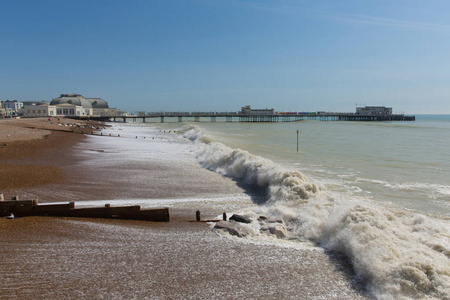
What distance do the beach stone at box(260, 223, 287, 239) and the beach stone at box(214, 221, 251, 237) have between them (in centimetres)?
39

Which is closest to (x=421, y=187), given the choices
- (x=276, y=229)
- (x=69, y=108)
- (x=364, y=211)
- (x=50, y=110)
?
(x=364, y=211)

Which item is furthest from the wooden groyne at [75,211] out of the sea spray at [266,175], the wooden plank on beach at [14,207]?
the sea spray at [266,175]

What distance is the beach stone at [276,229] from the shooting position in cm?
733

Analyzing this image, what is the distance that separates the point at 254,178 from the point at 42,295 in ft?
30.9

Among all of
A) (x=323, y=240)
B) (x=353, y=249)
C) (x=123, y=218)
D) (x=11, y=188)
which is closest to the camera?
(x=353, y=249)

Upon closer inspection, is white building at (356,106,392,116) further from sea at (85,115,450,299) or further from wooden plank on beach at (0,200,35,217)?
wooden plank on beach at (0,200,35,217)

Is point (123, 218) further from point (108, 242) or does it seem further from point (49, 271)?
point (49, 271)

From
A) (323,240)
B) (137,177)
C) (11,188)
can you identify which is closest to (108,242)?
(323,240)

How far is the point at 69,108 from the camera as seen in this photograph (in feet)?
359

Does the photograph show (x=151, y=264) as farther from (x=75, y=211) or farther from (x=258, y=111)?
(x=258, y=111)

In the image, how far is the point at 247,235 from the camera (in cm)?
727

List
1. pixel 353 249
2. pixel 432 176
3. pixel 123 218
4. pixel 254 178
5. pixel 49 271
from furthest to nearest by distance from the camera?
pixel 432 176 → pixel 254 178 → pixel 123 218 → pixel 353 249 → pixel 49 271

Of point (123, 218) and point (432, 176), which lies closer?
point (123, 218)

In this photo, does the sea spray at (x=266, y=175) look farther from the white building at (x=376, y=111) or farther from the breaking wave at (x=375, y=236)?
the white building at (x=376, y=111)
